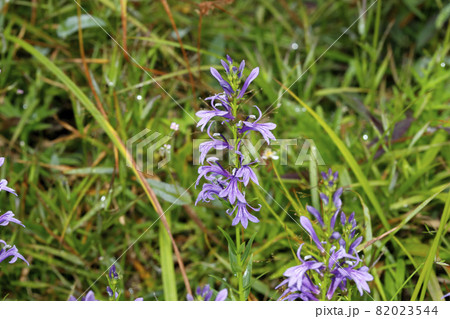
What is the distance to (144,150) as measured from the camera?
2785mm

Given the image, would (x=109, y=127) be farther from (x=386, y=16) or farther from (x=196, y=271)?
(x=386, y=16)

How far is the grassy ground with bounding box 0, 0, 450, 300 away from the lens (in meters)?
2.38

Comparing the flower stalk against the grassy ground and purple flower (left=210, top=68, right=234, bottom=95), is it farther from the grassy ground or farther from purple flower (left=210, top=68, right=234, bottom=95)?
the grassy ground

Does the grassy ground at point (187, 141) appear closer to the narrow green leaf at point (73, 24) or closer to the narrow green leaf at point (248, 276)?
the narrow green leaf at point (73, 24)

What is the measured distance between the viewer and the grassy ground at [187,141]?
93.8 inches

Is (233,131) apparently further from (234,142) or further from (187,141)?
(187,141)

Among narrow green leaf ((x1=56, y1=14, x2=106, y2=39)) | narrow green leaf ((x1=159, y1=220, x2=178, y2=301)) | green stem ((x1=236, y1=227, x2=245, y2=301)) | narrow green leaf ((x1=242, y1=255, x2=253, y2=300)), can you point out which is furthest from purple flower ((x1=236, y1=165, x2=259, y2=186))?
narrow green leaf ((x1=56, y1=14, x2=106, y2=39))

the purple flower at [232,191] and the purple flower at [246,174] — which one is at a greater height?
the purple flower at [246,174]

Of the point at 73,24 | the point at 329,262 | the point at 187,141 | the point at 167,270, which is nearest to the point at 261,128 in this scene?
the point at 329,262

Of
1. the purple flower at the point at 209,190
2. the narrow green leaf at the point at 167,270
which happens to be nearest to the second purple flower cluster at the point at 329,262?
the purple flower at the point at 209,190

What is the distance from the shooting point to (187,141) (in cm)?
280
